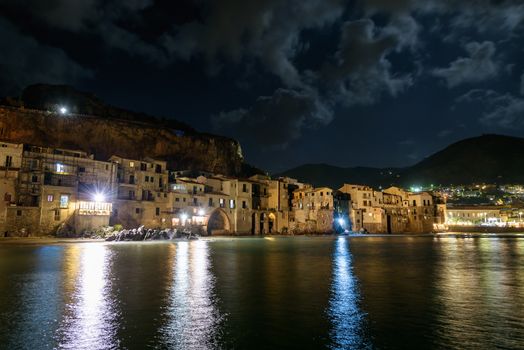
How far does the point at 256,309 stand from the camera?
11.1 meters

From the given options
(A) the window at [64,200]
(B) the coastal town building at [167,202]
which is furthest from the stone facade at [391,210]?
(A) the window at [64,200]

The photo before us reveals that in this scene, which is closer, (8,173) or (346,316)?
(346,316)

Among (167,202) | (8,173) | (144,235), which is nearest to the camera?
(8,173)

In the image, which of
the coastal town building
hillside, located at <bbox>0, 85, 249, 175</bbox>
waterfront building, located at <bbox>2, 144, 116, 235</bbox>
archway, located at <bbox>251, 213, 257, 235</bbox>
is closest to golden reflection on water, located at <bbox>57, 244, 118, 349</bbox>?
waterfront building, located at <bbox>2, 144, 116, 235</bbox>

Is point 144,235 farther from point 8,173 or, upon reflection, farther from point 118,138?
point 118,138

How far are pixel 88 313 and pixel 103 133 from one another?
78.0 m

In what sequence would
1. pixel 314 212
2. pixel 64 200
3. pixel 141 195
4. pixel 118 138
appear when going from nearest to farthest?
pixel 64 200 < pixel 141 195 < pixel 314 212 < pixel 118 138

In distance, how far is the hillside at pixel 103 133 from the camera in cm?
7406

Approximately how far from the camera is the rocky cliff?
7338 centimetres

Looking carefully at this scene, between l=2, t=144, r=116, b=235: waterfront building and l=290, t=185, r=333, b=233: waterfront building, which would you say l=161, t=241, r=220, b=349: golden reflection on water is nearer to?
l=2, t=144, r=116, b=235: waterfront building

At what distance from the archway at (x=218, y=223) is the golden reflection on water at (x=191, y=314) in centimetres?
5107

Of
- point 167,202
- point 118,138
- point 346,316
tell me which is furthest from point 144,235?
point 346,316

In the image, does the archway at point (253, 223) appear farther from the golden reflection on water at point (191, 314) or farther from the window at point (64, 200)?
the golden reflection on water at point (191, 314)

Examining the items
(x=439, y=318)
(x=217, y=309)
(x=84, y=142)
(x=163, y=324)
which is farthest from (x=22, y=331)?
(x=84, y=142)
